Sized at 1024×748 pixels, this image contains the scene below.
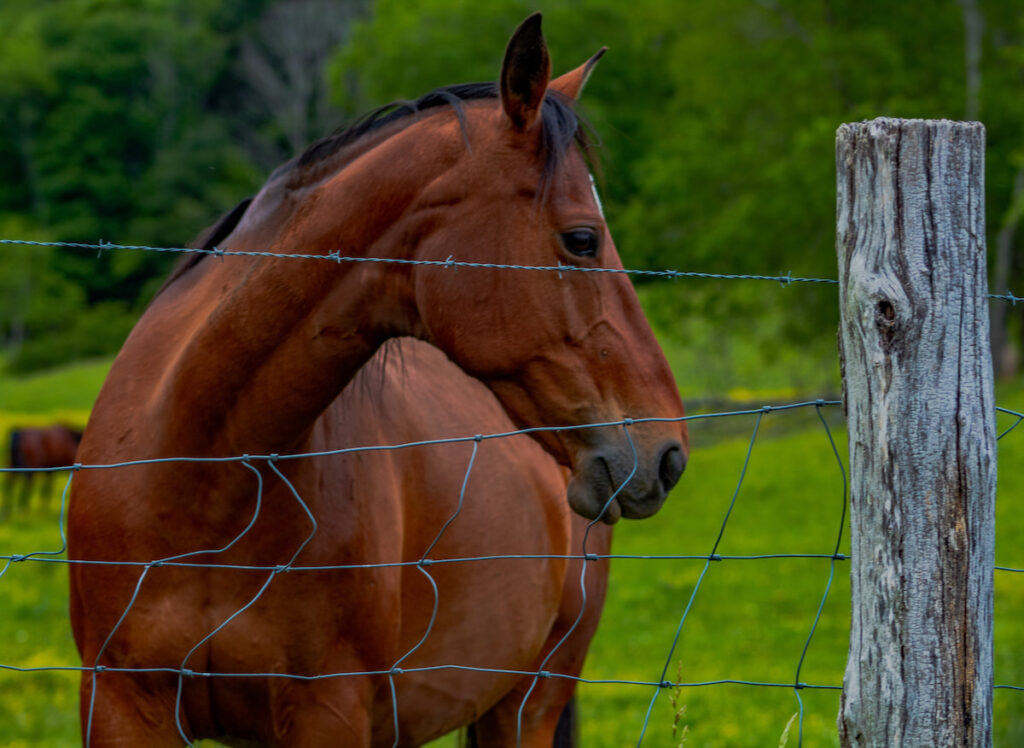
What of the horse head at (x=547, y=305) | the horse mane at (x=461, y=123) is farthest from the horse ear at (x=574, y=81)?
the horse head at (x=547, y=305)

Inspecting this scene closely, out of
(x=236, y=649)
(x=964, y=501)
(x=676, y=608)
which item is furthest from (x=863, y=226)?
(x=676, y=608)

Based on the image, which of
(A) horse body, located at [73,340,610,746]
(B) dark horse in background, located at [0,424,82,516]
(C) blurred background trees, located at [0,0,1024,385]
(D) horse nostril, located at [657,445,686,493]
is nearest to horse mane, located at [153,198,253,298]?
(A) horse body, located at [73,340,610,746]

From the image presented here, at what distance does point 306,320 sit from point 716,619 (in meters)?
7.81

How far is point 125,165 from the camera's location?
4706 centimetres

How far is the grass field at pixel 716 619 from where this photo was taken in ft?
20.2

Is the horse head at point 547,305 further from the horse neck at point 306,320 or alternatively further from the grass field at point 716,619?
the grass field at point 716,619

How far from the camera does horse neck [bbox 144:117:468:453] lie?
2.55 metres

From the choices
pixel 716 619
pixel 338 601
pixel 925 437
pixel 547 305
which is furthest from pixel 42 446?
pixel 925 437

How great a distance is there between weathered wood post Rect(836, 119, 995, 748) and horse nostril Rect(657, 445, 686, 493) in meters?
0.55

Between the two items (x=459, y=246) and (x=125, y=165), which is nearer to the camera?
(x=459, y=246)

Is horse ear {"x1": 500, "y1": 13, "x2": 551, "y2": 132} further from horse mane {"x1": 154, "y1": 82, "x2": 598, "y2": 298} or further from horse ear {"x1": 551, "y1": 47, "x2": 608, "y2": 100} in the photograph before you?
horse ear {"x1": 551, "y1": 47, "x2": 608, "y2": 100}

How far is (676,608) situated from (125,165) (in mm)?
42689

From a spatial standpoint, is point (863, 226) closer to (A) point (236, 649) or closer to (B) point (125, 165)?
(A) point (236, 649)

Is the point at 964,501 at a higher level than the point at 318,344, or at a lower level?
lower
